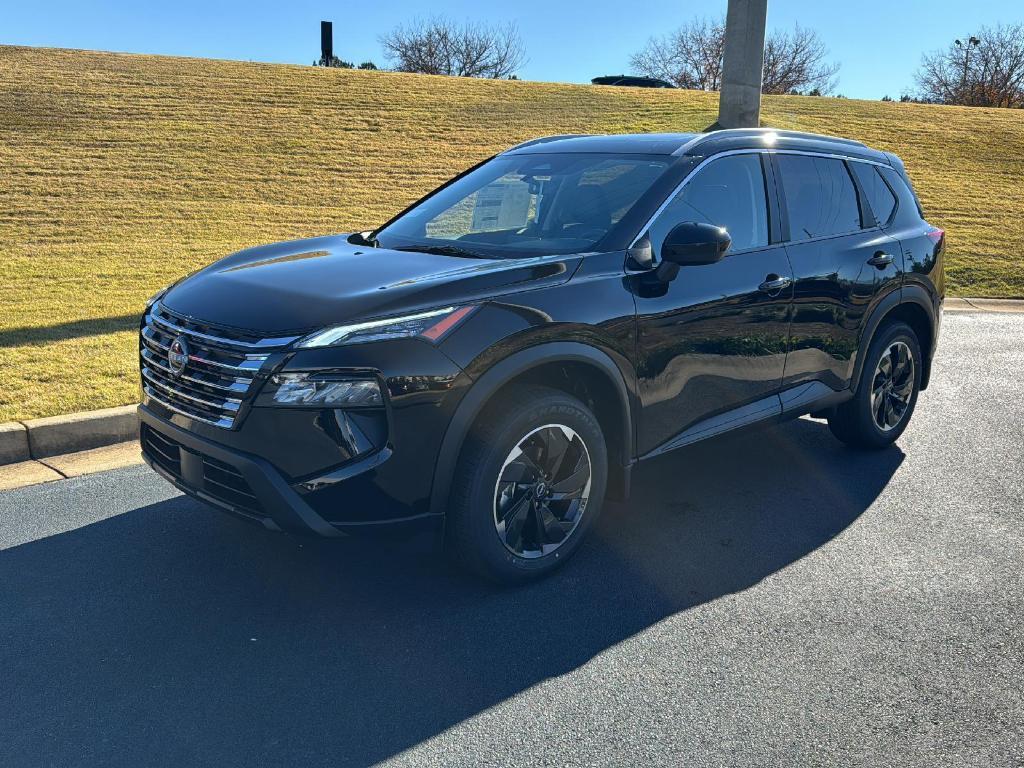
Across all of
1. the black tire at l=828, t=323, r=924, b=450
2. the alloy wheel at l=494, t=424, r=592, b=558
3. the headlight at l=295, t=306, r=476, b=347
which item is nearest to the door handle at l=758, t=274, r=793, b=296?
the black tire at l=828, t=323, r=924, b=450

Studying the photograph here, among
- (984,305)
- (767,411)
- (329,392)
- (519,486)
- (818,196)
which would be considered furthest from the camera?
(984,305)

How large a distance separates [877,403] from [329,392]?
371cm

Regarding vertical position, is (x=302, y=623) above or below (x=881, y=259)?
below

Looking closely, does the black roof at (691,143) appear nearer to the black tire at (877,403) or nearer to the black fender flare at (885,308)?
the black fender flare at (885,308)

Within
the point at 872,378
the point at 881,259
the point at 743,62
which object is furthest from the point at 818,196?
the point at 743,62

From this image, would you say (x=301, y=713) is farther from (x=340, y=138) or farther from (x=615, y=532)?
(x=340, y=138)

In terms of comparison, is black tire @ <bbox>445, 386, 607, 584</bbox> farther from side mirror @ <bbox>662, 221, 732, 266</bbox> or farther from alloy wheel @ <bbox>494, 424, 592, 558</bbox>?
side mirror @ <bbox>662, 221, 732, 266</bbox>

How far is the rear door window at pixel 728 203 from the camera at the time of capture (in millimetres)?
4410

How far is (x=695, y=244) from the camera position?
405 centimetres

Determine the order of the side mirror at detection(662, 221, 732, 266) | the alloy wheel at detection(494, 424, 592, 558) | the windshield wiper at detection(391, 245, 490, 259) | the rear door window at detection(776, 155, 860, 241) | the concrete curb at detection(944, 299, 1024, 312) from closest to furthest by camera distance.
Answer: the alloy wheel at detection(494, 424, 592, 558) < the side mirror at detection(662, 221, 732, 266) < the windshield wiper at detection(391, 245, 490, 259) < the rear door window at detection(776, 155, 860, 241) < the concrete curb at detection(944, 299, 1024, 312)

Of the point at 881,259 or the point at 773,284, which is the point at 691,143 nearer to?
the point at 773,284

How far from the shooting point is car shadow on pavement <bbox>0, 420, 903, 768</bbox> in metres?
3.00

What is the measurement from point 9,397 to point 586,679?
4424mm

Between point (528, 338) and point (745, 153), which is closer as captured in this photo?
point (528, 338)
